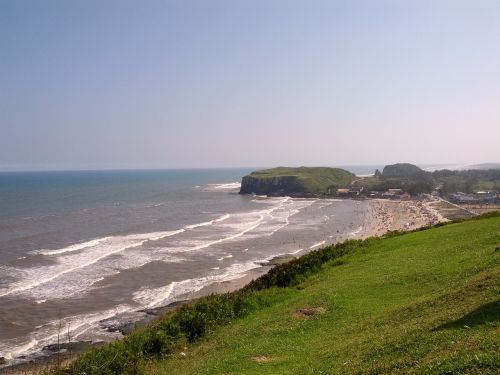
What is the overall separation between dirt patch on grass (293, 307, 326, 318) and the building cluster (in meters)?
108

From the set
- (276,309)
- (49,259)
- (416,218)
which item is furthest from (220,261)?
(416,218)

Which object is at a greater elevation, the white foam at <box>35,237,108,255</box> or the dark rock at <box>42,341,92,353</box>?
the white foam at <box>35,237,108,255</box>

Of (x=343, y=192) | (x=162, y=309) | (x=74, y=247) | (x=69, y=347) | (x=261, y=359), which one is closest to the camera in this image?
(x=261, y=359)

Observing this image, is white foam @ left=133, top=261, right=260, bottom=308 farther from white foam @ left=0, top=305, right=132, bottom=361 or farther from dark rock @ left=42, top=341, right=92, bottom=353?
dark rock @ left=42, top=341, right=92, bottom=353

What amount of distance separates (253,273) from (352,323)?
94.8 ft

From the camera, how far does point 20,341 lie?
2789 centimetres

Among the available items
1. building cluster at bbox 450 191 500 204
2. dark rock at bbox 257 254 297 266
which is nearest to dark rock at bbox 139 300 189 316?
dark rock at bbox 257 254 297 266

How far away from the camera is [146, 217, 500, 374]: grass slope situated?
1016 cm

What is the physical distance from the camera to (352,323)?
52.1ft

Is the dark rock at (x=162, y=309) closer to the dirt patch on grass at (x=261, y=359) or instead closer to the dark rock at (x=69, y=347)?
the dark rock at (x=69, y=347)

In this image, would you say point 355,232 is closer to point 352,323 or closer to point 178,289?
point 178,289

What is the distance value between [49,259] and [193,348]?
37.1 metres

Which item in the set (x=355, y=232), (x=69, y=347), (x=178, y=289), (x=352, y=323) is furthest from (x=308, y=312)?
(x=355, y=232)

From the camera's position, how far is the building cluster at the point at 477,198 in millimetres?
114438
